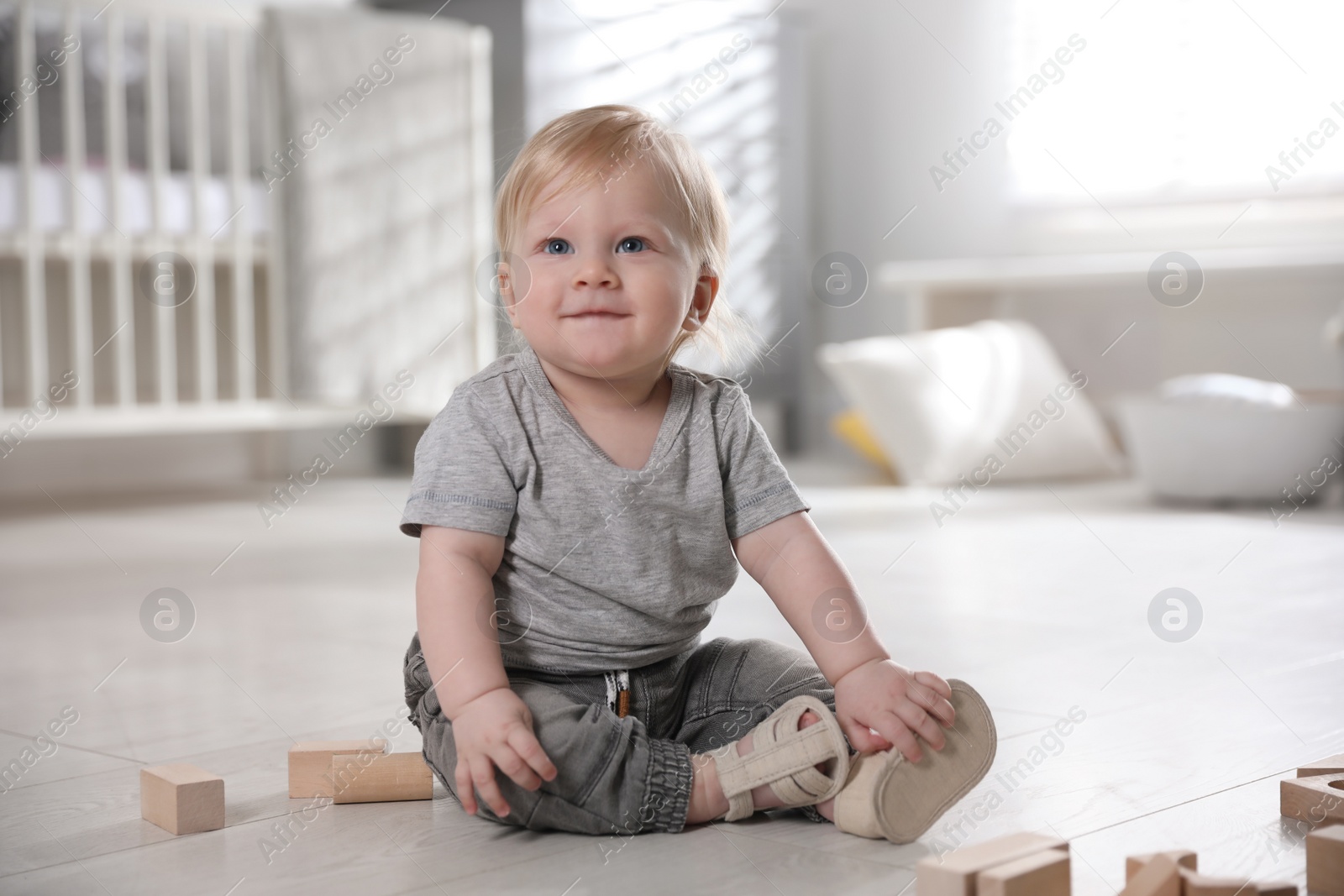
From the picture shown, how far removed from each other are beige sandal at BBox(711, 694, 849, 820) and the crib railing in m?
1.97

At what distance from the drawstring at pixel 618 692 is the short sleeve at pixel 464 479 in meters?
0.11

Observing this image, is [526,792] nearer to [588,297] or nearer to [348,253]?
[588,297]

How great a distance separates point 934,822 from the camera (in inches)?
28.1

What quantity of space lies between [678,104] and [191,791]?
2.63 m

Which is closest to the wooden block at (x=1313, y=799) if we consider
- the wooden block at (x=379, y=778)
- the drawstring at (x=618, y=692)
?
the drawstring at (x=618, y=692)

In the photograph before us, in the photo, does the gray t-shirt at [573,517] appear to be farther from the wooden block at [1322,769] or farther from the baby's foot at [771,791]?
the wooden block at [1322,769]

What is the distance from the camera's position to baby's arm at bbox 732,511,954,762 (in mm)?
726

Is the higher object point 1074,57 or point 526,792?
point 1074,57

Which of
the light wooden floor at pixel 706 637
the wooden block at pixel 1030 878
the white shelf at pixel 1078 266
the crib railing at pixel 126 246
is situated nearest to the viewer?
the wooden block at pixel 1030 878

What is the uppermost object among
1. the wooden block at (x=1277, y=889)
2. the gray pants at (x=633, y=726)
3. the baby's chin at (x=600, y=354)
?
the baby's chin at (x=600, y=354)

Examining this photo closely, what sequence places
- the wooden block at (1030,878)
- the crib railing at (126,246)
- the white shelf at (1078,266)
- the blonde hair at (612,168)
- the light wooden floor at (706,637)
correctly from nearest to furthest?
1. the wooden block at (1030,878)
2. the light wooden floor at (706,637)
3. the blonde hair at (612,168)
4. the crib railing at (126,246)
5. the white shelf at (1078,266)

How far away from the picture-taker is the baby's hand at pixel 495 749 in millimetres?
674

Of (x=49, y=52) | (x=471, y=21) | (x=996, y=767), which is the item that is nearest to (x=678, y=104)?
(x=471, y=21)

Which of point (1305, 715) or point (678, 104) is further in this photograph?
point (678, 104)
